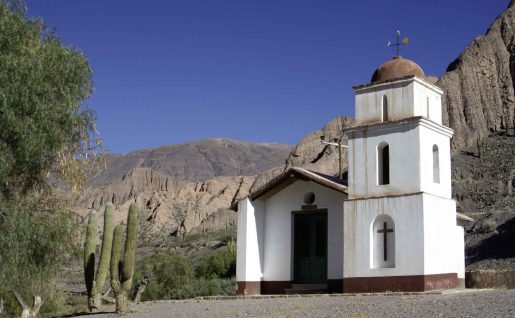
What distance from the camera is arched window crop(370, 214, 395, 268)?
849 inches

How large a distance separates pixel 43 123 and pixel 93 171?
2592 mm

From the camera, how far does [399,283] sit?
20969mm

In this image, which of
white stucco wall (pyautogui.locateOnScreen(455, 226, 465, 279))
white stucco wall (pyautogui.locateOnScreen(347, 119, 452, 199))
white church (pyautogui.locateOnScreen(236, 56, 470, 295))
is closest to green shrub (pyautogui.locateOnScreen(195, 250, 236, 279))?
white church (pyautogui.locateOnScreen(236, 56, 470, 295))

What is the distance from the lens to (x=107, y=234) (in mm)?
26016

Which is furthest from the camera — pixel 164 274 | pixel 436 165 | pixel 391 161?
pixel 164 274

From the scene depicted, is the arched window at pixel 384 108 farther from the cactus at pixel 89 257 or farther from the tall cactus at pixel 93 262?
the cactus at pixel 89 257

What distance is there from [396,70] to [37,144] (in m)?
10.9

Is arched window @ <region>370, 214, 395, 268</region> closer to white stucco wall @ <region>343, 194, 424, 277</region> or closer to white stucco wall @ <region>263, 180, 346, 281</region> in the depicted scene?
white stucco wall @ <region>343, 194, 424, 277</region>

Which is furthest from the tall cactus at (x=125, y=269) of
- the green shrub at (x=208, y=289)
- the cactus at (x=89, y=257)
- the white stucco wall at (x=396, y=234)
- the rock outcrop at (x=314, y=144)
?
the rock outcrop at (x=314, y=144)

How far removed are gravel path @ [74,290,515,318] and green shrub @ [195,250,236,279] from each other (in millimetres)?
17736

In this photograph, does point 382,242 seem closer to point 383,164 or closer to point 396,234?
point 396,234

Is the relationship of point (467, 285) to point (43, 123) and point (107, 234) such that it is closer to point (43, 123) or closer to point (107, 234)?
point (107, 234)

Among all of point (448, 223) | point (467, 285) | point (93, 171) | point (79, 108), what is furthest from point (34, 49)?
point (467, 285)

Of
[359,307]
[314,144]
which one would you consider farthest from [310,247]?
[314,144]
